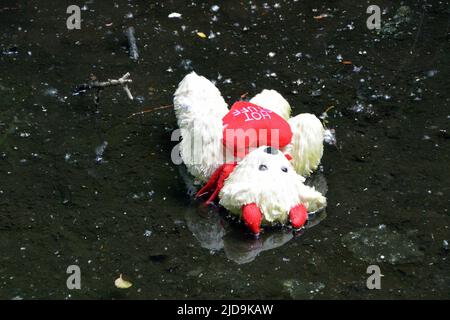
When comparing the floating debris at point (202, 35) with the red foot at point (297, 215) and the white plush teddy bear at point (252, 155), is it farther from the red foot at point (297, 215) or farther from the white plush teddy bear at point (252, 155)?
the red foot at point (297, 215)

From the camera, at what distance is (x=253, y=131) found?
2941 mm

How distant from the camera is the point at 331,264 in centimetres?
280

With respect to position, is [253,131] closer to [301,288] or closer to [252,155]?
[252,155]

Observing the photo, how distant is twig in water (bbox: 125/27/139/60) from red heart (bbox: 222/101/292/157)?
1.20m

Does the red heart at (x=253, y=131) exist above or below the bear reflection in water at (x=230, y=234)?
above

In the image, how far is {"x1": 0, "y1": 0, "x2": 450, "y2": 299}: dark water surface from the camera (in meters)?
2.78

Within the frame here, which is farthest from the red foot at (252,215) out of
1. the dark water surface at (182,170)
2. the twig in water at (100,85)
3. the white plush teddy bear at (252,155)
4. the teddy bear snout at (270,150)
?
the twig in water at (100,85)

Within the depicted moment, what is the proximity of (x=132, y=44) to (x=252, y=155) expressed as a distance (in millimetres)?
1518

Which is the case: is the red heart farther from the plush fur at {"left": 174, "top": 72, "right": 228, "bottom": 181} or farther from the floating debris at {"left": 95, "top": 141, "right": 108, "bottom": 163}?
the floating debris at {"left": 95, "top": 141, "right": 108, "bottom": 163}

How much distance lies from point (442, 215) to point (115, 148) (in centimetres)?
142

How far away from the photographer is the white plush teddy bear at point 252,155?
9.23 ft

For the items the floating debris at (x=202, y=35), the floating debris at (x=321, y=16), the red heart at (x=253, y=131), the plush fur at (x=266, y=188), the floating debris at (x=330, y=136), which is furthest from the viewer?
the floating debris at (x=321, y=16)

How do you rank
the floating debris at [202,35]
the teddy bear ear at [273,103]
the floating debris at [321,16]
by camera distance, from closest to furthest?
the teddy bear ear at [273,103], the floating debris at [202,35], the floating debris at [321,16]

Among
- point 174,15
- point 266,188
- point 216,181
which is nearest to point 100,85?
point 216,181
